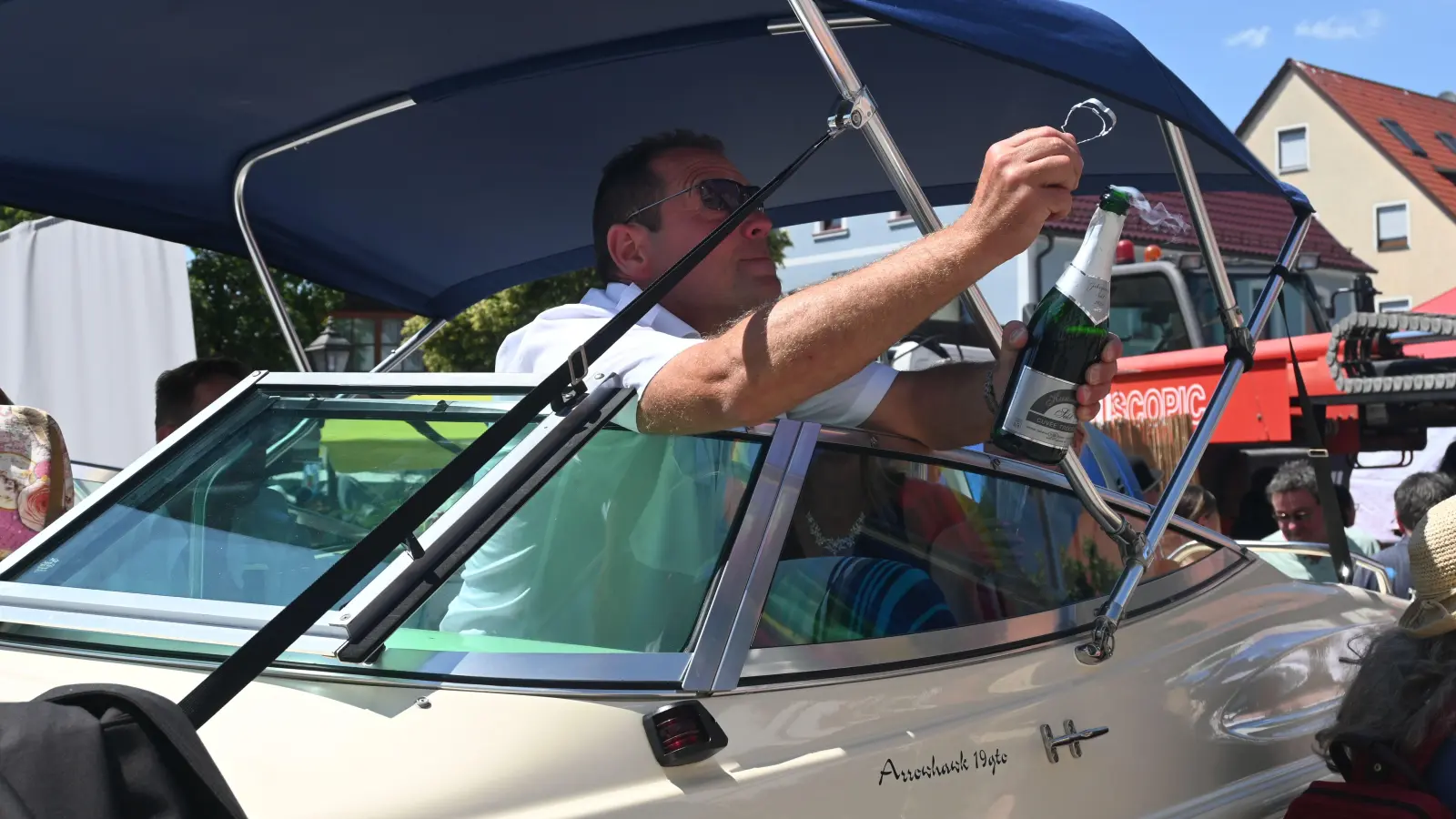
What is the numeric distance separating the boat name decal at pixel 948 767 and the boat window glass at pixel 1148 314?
7.81m

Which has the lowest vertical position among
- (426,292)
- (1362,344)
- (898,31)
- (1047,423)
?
(1362,344)

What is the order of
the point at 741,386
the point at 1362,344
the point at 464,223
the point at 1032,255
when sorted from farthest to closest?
the point at 1032,255 < the point at 1362,344 < the point at 464,223 < the point at 741,386

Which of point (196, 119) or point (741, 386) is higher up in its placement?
point (196, 119)

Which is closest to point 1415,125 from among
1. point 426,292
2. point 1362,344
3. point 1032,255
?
point 1032,255

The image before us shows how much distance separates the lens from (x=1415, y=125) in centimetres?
3784

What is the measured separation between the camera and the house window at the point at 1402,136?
3638 centimetres

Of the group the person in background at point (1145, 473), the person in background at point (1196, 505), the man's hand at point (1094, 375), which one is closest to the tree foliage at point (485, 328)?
the person in background at point (1145, 473)

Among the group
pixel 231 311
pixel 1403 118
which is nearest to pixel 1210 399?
pixel 231 311

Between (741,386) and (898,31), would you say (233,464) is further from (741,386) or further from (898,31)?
(898,31)

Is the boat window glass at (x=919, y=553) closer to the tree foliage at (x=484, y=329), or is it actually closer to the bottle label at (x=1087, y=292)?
the bottle label at (x=1087, y=292)

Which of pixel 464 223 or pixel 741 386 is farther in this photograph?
pixel 464 223

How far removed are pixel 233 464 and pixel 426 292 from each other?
2.45 m

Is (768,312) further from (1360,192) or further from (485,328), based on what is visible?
(1360,192)

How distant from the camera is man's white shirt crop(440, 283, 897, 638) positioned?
1982 millimetres
